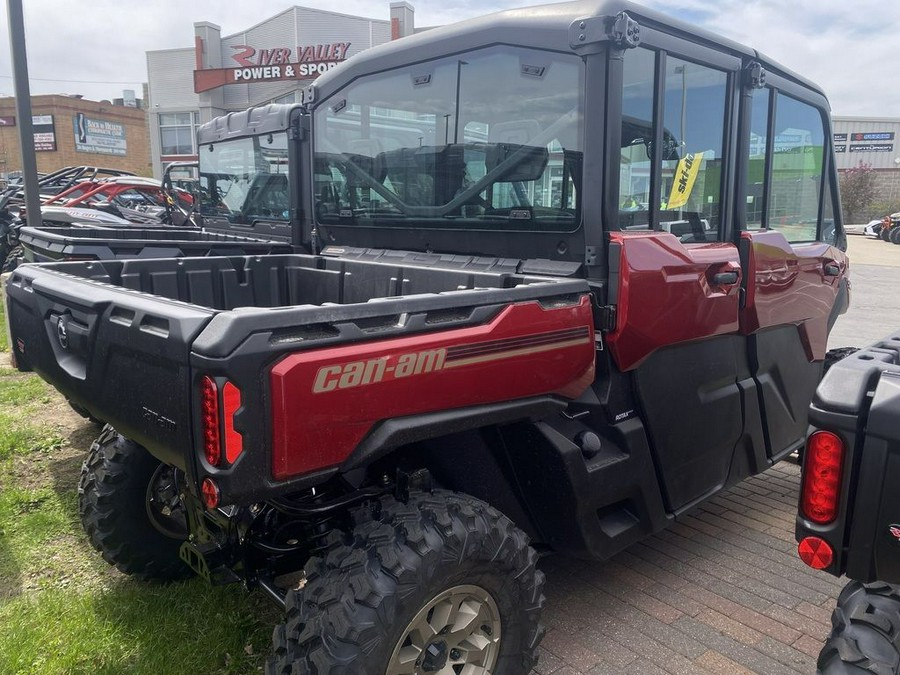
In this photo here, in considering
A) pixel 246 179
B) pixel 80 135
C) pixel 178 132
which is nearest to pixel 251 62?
pixel 178 132

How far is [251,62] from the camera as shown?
2969 centimetres

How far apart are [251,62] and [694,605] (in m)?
30.5

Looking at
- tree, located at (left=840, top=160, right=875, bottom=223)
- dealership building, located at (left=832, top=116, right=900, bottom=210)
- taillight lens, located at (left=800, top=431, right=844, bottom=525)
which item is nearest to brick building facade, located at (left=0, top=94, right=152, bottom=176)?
tree, located at (left=840, top=160, right=875, bottom=223)

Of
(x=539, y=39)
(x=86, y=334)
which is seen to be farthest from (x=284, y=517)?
(x=539, y=39)

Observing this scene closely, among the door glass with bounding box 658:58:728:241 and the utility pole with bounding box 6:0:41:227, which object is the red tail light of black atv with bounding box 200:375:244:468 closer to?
the door glass with bounding box 658:58:728:241

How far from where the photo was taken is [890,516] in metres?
1.71

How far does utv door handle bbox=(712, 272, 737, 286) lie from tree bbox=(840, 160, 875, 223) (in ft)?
128

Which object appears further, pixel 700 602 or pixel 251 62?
pixel 251 62

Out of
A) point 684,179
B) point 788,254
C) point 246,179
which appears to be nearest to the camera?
point 684,179

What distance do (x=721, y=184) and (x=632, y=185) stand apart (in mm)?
786

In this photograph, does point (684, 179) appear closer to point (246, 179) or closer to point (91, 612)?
point (91, 612)

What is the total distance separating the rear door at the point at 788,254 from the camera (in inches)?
143

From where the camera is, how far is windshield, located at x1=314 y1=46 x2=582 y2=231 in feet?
9.55

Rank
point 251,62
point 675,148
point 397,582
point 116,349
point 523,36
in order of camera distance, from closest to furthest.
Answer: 1. point 397,582
2. point 116,349
3. point 523,36
4. point 675,148
5. point 251,62
